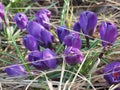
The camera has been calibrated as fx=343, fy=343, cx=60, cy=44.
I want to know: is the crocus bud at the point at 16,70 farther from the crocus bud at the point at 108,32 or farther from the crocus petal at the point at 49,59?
the crocus bud at the point at 108,32

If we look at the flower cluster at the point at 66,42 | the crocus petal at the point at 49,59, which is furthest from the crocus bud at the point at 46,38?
the crocus petal at the point at 49,59

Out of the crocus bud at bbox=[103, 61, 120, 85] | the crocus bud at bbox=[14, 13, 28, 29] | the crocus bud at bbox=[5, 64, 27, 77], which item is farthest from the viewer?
the crocus bud at bbox=[14, 13, 28, 29]

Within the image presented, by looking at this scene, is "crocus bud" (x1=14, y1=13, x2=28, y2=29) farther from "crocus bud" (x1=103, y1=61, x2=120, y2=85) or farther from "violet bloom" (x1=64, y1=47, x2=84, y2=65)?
"crocus bud" (x1=103, y1=61, x2=120, y2=85)

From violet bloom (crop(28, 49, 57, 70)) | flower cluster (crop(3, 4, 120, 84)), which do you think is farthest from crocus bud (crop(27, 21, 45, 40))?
violet bloom (crop(28, 49, 57, 70))

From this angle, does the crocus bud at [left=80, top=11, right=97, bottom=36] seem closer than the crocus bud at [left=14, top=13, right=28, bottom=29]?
Yes

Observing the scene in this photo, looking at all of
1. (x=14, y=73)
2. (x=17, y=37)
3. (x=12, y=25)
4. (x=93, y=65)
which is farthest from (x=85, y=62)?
(x=12, y=25)

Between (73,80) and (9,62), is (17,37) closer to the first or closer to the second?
(9,62)
